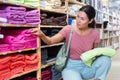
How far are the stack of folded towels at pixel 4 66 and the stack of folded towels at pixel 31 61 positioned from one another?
1.06 ft

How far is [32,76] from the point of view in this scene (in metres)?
3.10

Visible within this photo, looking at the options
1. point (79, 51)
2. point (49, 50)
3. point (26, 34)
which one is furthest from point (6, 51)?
point (49, 50)

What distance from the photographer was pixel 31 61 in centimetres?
284

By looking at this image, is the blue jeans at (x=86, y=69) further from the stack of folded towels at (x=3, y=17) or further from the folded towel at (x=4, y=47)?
the stack of folded towels at (x=3, y=17)

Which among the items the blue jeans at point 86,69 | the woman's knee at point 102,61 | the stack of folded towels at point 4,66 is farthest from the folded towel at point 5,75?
the woman's knee at point 102,61

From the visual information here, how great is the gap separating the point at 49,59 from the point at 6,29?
929mm

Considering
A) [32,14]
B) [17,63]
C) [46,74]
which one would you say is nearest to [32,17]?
[32,14]

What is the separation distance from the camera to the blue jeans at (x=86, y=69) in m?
2.68

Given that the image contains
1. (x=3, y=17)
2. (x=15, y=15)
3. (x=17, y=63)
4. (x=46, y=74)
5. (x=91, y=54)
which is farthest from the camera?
(x=46, y=74)

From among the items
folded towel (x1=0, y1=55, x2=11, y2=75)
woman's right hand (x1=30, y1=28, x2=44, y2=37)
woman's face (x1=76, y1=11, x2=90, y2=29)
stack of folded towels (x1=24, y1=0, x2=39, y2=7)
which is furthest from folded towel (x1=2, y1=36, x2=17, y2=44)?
woman's face (x1=76, y1=11, x2=90, y2=29)

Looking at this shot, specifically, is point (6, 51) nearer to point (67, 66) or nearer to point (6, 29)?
point (6, 29)

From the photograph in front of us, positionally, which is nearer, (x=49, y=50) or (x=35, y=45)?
(x=35, y=45)

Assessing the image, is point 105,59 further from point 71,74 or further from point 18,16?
point 18,16

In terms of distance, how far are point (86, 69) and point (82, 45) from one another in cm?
32
